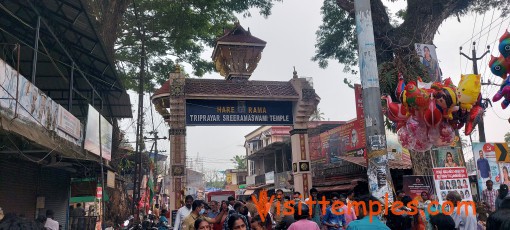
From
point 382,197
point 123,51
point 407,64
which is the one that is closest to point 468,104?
point 382,197

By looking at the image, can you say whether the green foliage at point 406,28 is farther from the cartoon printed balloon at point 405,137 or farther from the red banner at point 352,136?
the red banner at point 352,136

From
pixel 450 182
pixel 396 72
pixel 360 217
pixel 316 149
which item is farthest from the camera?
pixel 316 149

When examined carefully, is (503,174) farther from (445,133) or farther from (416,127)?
(416,127)

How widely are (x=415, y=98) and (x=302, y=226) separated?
159 inches

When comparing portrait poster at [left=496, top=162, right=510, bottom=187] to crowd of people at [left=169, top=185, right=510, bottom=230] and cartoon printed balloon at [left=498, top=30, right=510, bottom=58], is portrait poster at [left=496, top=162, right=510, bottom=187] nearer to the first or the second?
crowd of people at [left=169, top=185, right=510, bottom=230]

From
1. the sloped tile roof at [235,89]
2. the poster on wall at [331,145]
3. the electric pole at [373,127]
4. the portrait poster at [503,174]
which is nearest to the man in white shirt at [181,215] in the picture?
the electric pole at [373,127]

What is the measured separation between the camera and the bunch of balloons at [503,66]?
7.21 m

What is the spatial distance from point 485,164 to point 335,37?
9.17 metres

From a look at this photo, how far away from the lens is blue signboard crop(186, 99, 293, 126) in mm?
15539

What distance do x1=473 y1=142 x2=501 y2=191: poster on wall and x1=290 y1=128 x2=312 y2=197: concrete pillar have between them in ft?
20.0

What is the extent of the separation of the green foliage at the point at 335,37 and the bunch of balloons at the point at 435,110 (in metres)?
10.2

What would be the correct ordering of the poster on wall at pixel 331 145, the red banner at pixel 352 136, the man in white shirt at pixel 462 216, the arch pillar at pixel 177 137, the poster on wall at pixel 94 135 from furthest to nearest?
the poster on wall at pixel 331 145, the red banner at pixel 352 136, the arch pillar at pixel 177 137, the poster on wall at pixel 94 135, the man in white shirt at pixel 462 216

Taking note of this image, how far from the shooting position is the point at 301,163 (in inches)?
622

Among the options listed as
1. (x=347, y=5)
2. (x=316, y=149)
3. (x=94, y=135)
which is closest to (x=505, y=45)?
(x=347, y=5)
